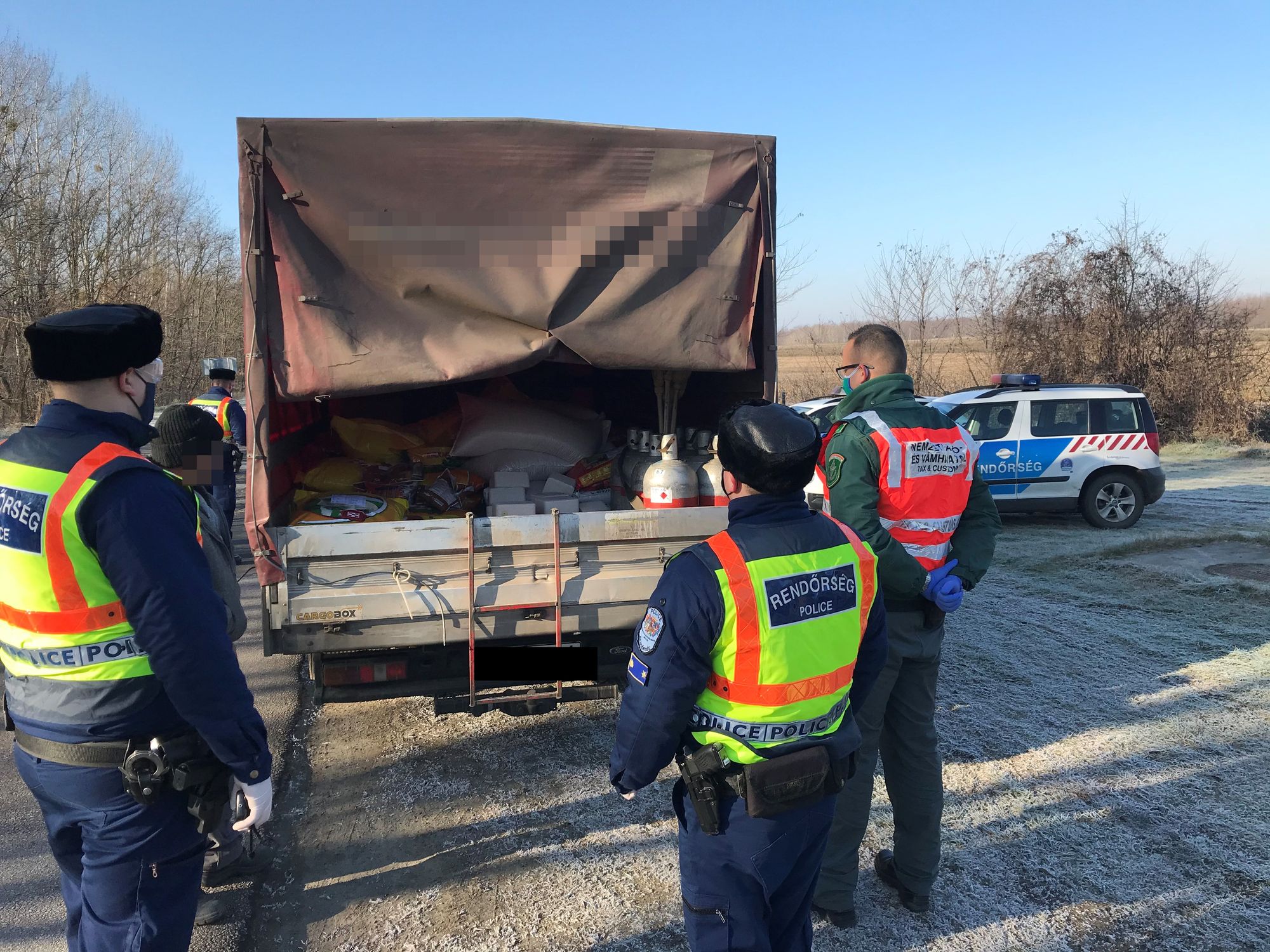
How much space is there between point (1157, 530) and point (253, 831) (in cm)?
1008

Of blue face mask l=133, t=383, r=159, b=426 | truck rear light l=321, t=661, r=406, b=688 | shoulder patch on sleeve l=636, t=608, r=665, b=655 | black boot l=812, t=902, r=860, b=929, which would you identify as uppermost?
blue face mask l=133, t=383, r=159, b=426

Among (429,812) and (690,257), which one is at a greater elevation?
(690,257)

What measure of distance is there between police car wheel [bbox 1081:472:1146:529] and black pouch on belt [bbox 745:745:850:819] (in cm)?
950

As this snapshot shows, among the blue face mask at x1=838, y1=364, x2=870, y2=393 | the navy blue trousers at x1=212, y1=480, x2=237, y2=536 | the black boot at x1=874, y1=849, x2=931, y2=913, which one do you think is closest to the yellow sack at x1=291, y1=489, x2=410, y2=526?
the blue face mask at x1=838, y1=364, x2=870, y2=393

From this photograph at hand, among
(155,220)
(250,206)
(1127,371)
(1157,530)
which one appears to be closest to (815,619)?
(250,206)

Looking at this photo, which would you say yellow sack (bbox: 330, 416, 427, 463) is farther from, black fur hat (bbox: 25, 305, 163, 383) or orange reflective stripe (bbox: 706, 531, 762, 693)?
orange reflective stripe (bbox: 706, 531, 762, 693)

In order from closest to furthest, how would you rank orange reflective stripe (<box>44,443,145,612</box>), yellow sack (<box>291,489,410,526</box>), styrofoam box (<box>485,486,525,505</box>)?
orange reflective stripe (<box>44,443,145,612</box>) < yellow sack (<box>291,489,410,526</box>) < styrofoam box (<box>485,486,525,505</box>)

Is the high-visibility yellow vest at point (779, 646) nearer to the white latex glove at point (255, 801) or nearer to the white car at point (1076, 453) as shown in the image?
the white latex glove at point (255, 801)

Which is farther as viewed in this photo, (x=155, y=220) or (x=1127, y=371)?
(x=155, y=220)

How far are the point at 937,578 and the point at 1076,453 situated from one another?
8.06m

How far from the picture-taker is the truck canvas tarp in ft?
11.2

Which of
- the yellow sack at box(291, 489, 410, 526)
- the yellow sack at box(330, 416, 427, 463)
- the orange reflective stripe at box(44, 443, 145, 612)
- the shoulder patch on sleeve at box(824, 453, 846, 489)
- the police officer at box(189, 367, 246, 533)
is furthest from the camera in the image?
the police officer at box(189, 367, 246, 533)

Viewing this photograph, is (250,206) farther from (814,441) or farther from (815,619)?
(815,619)

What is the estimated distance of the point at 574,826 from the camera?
355 cm
